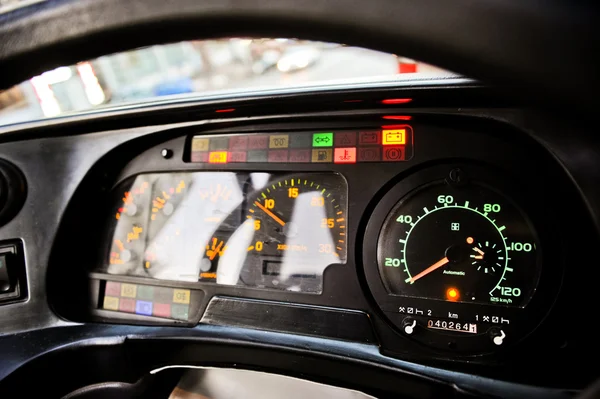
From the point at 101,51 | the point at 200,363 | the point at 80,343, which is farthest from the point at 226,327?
the point at 101,51

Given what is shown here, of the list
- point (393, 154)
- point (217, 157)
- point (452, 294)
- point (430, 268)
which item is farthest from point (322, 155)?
point (452, 294)

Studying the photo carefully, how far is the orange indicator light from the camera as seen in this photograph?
201 cm

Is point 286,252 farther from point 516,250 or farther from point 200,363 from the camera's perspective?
point 516,250

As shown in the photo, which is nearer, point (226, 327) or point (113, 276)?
point (226, 327)

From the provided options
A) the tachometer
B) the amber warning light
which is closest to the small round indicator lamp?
the tachometer

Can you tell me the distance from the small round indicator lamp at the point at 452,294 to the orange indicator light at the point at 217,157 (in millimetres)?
923

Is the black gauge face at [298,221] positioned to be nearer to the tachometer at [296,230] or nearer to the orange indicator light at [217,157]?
the tachometer at [296,230]

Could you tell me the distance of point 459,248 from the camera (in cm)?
168

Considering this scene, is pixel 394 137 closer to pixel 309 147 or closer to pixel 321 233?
pixel 309 147

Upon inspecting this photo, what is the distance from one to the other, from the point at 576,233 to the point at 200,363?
4.09 feet

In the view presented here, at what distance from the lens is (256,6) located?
0.74 metres

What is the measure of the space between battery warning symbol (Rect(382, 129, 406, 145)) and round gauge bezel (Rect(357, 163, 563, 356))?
0.39 feet

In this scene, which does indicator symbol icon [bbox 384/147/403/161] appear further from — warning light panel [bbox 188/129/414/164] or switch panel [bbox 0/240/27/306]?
switch panel [bbox 0/240/27/306]

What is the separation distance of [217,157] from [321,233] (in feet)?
1.64
